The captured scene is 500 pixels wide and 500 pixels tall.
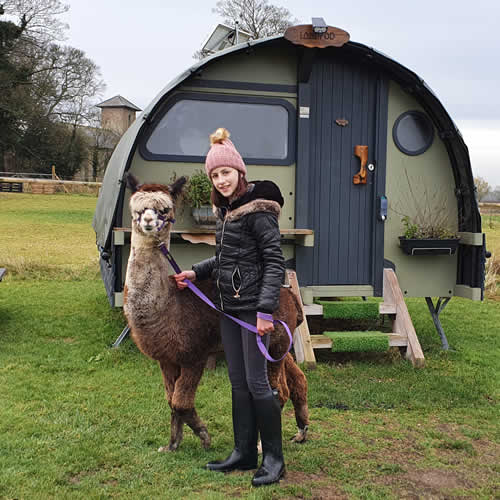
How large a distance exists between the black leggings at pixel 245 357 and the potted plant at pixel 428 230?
366cm

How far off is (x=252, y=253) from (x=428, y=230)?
12.9 feet

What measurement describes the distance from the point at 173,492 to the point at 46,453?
3.66 ft

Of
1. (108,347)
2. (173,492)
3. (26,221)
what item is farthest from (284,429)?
(26,221)

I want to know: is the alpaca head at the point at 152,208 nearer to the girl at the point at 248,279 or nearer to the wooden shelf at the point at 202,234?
the girl at the point at 248,279

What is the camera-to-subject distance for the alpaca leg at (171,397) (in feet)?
13.0

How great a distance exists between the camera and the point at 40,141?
3688 cm

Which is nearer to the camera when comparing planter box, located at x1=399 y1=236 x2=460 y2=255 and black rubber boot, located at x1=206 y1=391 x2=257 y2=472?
black rubber boot, located at x1=206 y1=391 x2=257 y2=472

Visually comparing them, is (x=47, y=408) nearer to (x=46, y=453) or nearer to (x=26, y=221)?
(x=46, y=453)

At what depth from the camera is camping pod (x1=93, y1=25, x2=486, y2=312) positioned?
20.8 feet

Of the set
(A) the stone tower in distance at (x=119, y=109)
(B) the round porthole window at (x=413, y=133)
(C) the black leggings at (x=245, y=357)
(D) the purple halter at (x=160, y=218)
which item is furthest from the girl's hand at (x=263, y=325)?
(A) the stone tower in distance at (x=119, y=109)

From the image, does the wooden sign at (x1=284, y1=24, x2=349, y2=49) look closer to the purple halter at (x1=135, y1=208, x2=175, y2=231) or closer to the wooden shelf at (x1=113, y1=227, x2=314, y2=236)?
the wooden shelf at (x1=113, y1=227, x2=314, y2=236)

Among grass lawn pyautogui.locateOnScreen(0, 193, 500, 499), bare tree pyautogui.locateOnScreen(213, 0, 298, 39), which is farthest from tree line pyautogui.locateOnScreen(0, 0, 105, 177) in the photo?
grass lawn pyautogui.locateOnScreen(0, 193, 500, 499)

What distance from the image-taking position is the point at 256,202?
3.44 m

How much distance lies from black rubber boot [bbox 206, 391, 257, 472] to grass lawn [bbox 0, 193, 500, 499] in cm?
10
